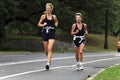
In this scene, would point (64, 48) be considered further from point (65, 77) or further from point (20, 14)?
point (65, 77)

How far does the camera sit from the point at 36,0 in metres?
39.0

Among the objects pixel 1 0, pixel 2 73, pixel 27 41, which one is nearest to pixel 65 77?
pixel 2 73

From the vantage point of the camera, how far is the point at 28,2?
39.9 metres

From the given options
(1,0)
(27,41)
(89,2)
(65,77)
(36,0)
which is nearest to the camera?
(65,77)

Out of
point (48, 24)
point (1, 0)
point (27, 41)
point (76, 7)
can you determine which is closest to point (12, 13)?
point (1, 0)

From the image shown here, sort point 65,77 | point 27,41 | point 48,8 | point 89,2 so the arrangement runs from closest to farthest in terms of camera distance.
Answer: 1. point 65,77
2. point 48,8
3. point 27,41
4. point 89,2

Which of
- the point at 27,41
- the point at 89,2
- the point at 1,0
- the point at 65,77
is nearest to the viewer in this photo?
the point at 65,77

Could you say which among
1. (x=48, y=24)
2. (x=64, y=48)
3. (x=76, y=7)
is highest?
(x=48, y=24)

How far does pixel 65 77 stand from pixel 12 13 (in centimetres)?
2421

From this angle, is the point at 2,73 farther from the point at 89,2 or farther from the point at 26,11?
the point at 89,2

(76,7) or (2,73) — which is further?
(76,7)

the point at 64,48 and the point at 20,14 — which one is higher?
the point at 20,14

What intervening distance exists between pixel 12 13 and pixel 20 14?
6225 millimetres

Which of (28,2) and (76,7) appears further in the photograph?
(76,7)
